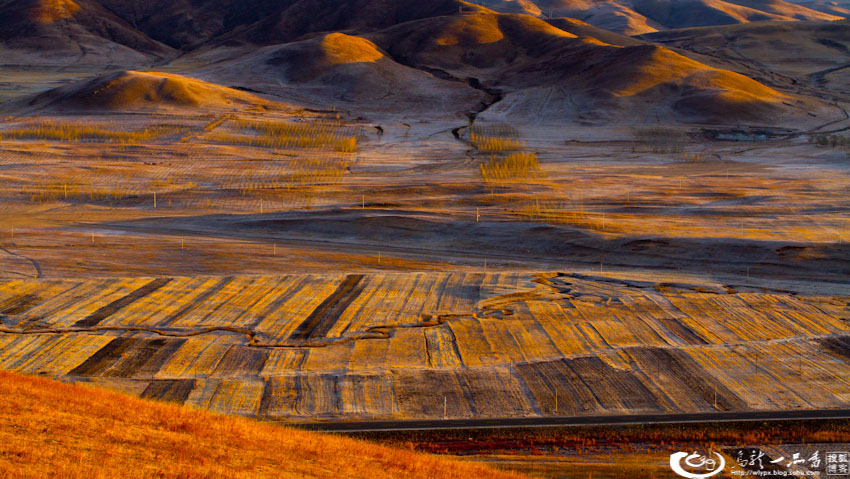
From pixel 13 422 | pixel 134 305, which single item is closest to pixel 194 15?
pixel 134 305

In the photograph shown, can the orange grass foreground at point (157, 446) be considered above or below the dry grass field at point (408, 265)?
above

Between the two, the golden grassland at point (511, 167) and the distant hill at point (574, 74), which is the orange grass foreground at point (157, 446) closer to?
the golden grassland at point (511, 167)

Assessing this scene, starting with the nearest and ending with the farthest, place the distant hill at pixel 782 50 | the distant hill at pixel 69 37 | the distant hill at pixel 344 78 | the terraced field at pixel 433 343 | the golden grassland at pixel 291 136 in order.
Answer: the terraced field at pixel 433 343 → the golden grassland at pixel 291 136 → the distant hill at pixel 344 78 → the distant hill at pixel 782 50 → the distant hill at pixel 69 37

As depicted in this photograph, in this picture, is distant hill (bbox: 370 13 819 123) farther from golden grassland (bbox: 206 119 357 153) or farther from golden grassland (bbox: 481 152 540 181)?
golden grassland (bbox: 481 152 540 181)

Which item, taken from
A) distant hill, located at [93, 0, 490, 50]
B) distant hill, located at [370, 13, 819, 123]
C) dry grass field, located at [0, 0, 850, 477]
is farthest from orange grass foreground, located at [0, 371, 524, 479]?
distant hill, located at [93, 0, 490, 50]

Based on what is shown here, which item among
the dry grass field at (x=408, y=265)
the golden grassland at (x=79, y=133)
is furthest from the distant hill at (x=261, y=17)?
the golden grassland at (x=79, y=133)

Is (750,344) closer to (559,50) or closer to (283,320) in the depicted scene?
(283,320)
